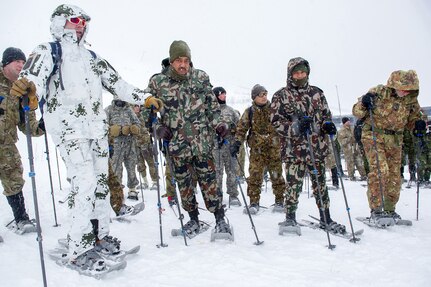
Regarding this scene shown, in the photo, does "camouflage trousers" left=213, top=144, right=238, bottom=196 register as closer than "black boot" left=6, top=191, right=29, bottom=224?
No

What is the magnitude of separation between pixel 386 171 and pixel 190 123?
134 inches

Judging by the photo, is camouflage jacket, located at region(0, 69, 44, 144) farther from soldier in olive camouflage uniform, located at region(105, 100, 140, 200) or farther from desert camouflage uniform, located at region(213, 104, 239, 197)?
desert camouflage uniform, located at region(213, 104, 239, 197)

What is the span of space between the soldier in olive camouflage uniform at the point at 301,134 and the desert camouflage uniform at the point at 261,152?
4.87 feet

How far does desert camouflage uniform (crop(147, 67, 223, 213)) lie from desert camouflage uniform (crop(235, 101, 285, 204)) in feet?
6.41

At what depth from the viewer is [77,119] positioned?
3410mm

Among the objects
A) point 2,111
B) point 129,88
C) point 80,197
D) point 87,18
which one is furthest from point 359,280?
point 2,111

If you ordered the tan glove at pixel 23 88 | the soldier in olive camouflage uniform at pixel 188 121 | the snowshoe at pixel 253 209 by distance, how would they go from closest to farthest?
1. the tan glove at pixel 23 88
2. the soldier in olive camouflage uniform at pixel 188 121
3. the snowshoe at pixel 253 209

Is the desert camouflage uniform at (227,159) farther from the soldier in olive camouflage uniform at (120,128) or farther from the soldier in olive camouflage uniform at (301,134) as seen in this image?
the soldier in olive camouflage uniform at (301,134)

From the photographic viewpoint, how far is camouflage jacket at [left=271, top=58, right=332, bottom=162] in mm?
4875

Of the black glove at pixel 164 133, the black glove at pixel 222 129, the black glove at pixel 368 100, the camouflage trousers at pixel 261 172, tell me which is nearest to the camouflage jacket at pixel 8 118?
the black glove at pixel 164 133

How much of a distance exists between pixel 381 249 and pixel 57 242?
13.7 feet

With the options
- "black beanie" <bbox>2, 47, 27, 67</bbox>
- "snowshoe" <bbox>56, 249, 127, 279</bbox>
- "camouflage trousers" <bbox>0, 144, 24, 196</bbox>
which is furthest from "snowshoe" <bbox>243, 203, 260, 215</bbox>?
"black beanie" <bbox>2, 47, 27, 67</bbox>

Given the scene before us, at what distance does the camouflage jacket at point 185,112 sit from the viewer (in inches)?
177

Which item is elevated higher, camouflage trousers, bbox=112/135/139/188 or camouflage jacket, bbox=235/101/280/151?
camouflage jacket, bbox=235/101/280/151
